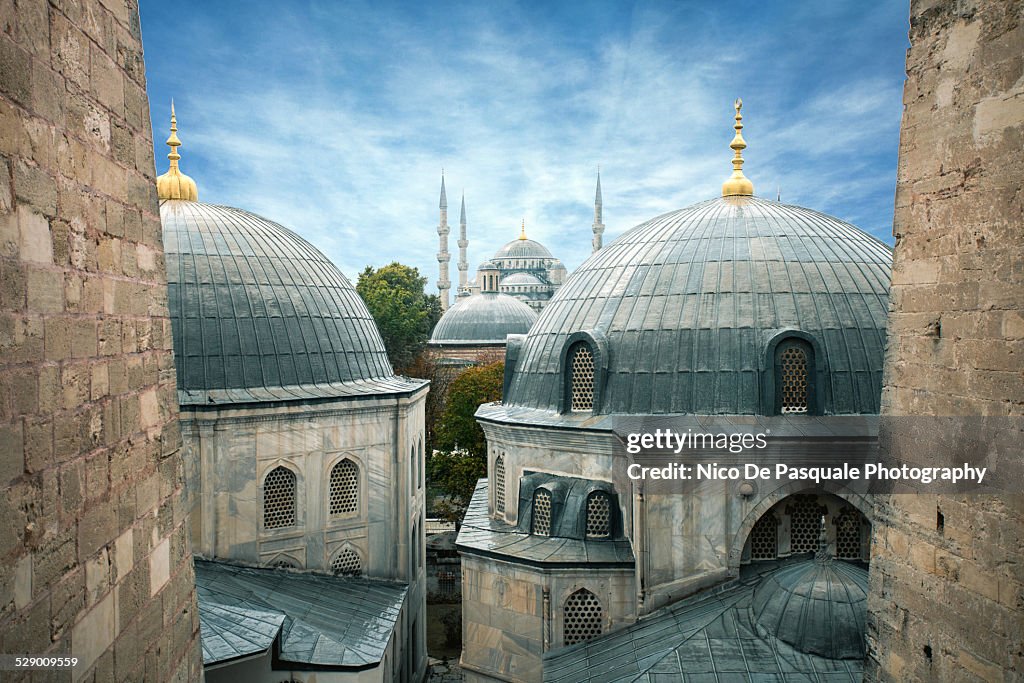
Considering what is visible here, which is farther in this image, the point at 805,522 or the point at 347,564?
the point at 347,564

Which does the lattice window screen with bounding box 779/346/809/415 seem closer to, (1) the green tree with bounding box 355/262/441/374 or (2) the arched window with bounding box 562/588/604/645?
(2) the arched window with bounding box 562/588/604/645

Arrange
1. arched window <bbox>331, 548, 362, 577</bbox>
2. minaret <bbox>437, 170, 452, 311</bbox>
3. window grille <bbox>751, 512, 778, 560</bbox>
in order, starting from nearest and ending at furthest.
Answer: window grille <bbox>751, 512, 778, 560</bbox>
arched window <bbox>331, 548, 362, 577</bbox>
minaret <bbox>437, 170, 452, 311</bbox>

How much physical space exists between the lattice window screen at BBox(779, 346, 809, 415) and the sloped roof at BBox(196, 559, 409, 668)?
27.2 ft

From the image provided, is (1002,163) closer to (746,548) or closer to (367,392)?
(746,548)

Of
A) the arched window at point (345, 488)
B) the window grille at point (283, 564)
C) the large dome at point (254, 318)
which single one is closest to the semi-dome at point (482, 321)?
the large dome at point (254, 318)

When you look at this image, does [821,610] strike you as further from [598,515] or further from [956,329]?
[956,329]

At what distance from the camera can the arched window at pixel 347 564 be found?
55.5 feet

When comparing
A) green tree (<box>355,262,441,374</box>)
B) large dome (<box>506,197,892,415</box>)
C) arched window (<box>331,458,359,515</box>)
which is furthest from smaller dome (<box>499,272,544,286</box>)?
arched window (<box>331,458,359,515</box>)

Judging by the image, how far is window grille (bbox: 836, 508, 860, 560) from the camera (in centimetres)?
1283

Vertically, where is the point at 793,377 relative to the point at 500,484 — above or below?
above

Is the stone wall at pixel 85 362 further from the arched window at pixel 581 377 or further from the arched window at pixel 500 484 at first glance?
the arched window at pixel 500 484

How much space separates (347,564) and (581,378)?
6.78m

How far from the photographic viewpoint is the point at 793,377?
44.6ft

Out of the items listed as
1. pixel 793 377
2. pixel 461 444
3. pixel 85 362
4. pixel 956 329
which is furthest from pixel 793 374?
pixel 461 444
